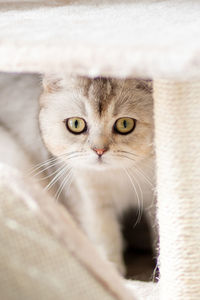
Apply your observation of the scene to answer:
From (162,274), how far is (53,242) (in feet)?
1.28

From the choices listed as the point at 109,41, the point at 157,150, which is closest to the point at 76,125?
the point at 157,150

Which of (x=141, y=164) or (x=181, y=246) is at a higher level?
(x=141, y=164)

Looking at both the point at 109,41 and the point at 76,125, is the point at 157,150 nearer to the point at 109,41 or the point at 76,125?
the point at 109,41

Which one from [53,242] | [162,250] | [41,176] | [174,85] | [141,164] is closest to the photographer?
[53,242]

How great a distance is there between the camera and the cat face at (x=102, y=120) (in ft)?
4.22

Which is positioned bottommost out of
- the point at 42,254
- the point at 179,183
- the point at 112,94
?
the point at 42,254

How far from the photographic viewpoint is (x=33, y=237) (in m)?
0.76

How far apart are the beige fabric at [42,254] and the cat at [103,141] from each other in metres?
0.53

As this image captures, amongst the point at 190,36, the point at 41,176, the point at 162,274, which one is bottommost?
the point at 162,274

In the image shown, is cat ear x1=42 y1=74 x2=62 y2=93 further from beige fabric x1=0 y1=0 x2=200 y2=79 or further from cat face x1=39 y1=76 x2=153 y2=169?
beige fabric x1=0 y1=0 x2=200 y2=79

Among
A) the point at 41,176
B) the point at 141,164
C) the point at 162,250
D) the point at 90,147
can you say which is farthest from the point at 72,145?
the point at 162,250

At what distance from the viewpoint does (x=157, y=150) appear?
3.27 feet

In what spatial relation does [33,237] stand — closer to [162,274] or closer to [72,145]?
[162,274]

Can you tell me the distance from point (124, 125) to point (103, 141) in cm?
8
